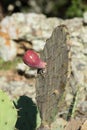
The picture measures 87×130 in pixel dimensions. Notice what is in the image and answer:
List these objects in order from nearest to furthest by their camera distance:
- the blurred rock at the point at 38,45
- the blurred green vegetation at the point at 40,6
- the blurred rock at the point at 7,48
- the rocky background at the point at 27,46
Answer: the rocky background at the point at 27,46 < the blurred rock at the point at 38,45 < the blurred rock at the point at 7,48 < the blurred green vegetation at the point at 40,6

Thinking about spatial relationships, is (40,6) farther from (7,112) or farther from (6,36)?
(7,112)

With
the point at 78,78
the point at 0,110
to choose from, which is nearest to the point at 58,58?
the point at 0,110

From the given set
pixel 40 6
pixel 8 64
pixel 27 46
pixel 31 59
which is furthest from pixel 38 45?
pixel 31 59

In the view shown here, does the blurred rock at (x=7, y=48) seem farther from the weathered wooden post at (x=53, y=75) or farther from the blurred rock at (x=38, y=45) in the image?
the weathered wooden post at (x=53, y=75)

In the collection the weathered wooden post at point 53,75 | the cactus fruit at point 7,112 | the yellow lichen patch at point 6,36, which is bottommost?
the cactus fruit at point 7,112

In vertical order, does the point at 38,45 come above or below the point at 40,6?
below

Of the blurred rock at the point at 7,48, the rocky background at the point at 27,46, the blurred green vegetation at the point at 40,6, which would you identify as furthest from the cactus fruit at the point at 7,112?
the blurred green vegetation at the point at 40,6

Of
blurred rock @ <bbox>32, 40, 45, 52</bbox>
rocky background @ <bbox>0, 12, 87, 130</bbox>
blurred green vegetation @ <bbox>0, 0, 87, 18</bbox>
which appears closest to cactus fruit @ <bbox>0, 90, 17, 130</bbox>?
rocky background @ <bbox>0, 12, 87, 130</bbox>
